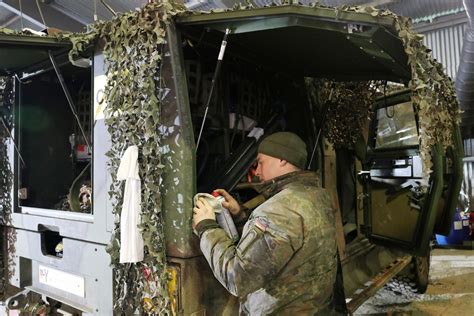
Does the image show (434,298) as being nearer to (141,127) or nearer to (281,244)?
(281,244)

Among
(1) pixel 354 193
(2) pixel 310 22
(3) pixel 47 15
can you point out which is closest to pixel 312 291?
(2) pixel 310 22

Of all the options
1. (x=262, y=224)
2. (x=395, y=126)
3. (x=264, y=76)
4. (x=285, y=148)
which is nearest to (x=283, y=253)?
(x=262, y=224)

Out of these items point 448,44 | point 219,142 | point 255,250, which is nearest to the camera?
point 255,250

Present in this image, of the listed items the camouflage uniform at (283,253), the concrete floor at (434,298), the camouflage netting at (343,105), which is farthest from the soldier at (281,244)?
the concrete floor at (434,298)

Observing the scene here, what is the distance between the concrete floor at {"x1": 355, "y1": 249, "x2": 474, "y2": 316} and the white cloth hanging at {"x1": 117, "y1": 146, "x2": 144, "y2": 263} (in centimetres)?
361

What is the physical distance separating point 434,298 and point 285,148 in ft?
14.4

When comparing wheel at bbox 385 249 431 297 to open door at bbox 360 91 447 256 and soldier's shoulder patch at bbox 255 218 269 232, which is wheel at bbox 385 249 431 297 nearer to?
open door at bbox 360 91 447 256

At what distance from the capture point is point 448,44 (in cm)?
773

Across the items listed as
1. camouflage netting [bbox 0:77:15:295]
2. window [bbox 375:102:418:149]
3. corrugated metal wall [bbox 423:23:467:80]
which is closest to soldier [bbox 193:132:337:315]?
camouflage netting [bbox 0:77:15:295]

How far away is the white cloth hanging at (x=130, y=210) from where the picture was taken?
1999mm

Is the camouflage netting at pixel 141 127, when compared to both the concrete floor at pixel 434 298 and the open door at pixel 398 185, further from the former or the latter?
the concrete floor at pixel 434 298

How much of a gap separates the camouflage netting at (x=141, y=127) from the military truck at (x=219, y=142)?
44 millimetres

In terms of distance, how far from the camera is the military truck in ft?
6.63

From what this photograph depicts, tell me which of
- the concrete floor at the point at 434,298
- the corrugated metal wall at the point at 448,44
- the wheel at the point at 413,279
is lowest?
the concrete floor at the point at 434,298
